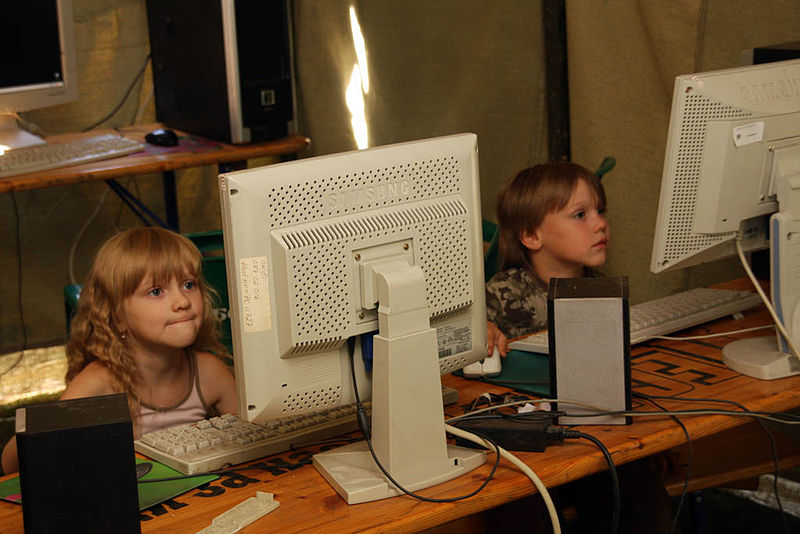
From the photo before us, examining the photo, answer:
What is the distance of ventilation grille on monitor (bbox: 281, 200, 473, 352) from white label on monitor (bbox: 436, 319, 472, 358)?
0.04 meters

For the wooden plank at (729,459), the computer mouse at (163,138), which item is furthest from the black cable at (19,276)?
the wooden plank at (729,459)

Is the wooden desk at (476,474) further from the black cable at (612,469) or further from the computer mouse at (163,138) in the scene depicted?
the computer mouse at (163,138)

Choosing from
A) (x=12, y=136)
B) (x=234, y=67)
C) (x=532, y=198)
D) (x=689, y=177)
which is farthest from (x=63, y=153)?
(x=689, y=177)

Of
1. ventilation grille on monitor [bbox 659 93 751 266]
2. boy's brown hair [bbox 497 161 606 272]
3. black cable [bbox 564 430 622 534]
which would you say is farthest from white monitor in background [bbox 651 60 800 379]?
boy's brown hair [bbox 497 161 606 272]

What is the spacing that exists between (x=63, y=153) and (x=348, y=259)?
6.77 feet

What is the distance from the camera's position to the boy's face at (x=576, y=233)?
7.57 feet

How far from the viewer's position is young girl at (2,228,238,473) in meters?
1.96

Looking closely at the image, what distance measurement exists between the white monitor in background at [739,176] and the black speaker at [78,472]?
1025 mm

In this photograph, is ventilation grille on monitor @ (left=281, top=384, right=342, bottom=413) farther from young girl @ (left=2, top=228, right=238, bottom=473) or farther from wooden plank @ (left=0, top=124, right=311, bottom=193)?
wooden plank @ (left=0, top=124, right=311, bottom=193)

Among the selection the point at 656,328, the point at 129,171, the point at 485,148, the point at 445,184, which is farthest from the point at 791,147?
the point at 129,171

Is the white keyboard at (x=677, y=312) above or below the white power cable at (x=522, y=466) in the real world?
above

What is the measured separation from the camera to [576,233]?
2312 mm

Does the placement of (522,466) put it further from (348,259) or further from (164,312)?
(164,312)

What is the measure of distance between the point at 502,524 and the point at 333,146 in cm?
246
